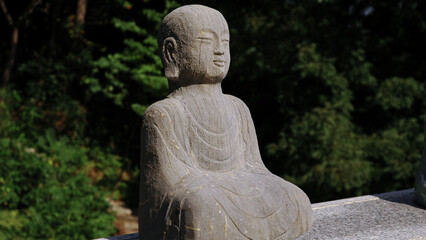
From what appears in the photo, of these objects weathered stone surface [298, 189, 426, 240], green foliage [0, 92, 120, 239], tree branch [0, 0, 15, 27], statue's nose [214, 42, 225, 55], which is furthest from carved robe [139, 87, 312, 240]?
tree branch [0, 0, 15, 27]

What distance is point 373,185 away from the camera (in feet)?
22.2

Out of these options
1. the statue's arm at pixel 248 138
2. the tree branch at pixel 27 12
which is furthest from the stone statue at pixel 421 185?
the tree branch at pixel 27 12

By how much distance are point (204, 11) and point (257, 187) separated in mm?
1175

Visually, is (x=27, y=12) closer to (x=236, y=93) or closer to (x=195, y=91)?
(x=236, y=93)

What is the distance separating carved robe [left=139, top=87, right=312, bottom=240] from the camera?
294 centimetres

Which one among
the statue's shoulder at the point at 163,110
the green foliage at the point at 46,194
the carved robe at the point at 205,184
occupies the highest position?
the statue's shoulder at the point at 163,110

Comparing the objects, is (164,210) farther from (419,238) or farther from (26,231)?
(26,231)

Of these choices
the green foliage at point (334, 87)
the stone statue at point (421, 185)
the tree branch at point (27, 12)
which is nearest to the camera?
the stone statue at point (421, 185)

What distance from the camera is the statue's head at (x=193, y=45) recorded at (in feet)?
10.6

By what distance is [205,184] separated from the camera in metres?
3.06

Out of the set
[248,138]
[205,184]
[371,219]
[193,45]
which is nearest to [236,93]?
[371,219]

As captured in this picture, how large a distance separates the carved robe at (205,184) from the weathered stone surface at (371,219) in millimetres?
372

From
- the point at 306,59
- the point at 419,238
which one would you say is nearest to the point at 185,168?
the point at 419,238

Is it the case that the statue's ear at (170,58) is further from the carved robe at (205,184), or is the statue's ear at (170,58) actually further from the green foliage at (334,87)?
the green foliage at (334,87)
